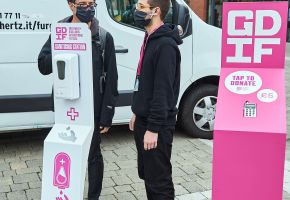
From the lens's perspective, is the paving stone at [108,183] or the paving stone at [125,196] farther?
the paving stone at [108,183]

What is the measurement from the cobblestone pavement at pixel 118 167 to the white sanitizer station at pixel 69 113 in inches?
44.4

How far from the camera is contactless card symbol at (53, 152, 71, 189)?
2.84 meters

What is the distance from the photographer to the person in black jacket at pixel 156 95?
9.29 feet

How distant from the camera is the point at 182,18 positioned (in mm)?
5215

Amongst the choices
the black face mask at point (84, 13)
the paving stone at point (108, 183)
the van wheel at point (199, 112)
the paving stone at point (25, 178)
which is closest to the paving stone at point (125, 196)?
the paving stone at point (108, 183)

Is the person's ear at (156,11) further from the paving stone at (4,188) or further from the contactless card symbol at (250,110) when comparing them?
the paving stone at (4,188)

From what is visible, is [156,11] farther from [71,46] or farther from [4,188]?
[4,188]

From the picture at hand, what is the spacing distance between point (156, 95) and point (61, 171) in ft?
2.48

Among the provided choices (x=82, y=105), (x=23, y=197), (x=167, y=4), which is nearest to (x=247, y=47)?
(x=167, y=4)

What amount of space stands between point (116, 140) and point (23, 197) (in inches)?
72.7

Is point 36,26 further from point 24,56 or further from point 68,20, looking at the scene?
point 68,20

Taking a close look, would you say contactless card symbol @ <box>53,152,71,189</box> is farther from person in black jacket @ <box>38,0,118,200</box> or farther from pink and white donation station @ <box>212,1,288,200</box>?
pink and white donation station @ <box>212,1,288,200</box>

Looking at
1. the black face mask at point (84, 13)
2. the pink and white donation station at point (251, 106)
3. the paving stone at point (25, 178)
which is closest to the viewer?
the pink and white donation station at point (251, 106)

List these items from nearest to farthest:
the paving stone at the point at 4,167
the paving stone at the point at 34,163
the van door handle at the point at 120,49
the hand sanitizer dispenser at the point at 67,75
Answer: the hand sanitizer dispenser at the point at 67,75
the paving stone at the point at 4,167
the paving stone at the point at 34,163
the van door handle at the point at 120,49
